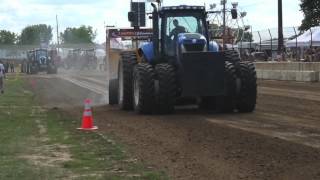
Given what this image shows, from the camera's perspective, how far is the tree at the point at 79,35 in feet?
596

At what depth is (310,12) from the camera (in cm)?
7294

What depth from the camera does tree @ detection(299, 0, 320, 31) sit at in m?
70.4

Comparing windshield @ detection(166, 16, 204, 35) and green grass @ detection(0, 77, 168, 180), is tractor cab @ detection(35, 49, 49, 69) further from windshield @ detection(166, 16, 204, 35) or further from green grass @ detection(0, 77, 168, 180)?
green grass @ detection(0, 77, 168, 180)

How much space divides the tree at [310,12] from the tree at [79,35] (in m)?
111

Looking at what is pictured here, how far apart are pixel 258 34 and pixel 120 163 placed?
43492 millimetres

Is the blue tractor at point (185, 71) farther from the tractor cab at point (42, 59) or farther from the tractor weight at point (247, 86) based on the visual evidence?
the tractor cab at point (42, 59)

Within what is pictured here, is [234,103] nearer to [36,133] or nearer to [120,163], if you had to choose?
[36,133]

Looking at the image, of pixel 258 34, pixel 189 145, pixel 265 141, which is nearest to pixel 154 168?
pixel 189 145

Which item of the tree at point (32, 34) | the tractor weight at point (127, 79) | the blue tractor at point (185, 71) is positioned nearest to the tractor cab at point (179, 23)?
the blue tractor at point (185, 71)

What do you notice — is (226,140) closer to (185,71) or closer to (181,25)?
(185,71)

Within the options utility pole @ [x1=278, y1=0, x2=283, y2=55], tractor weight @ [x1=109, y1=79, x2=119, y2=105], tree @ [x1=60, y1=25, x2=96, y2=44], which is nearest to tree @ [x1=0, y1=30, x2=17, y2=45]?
tree @ [x1=60, y1=25, x2=96, y2=44]

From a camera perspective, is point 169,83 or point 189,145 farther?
point 169,83

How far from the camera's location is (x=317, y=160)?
351 inches

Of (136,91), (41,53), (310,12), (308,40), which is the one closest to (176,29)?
(136,91)
